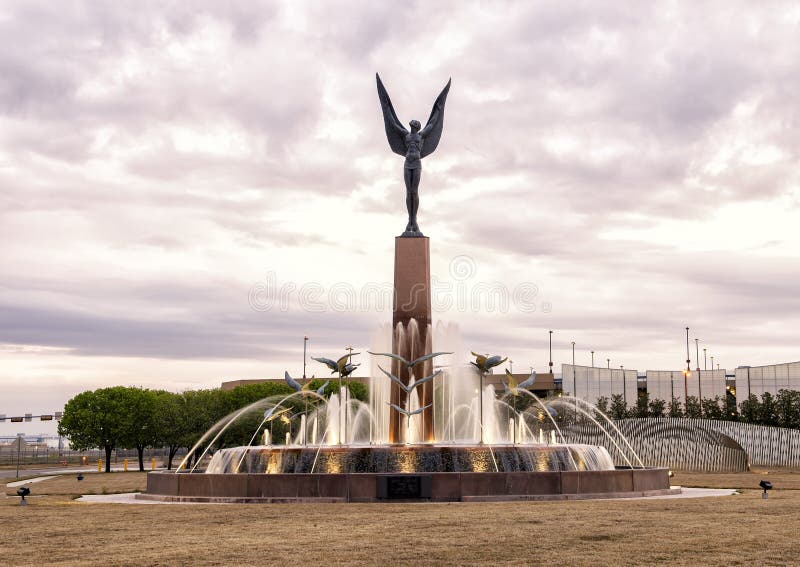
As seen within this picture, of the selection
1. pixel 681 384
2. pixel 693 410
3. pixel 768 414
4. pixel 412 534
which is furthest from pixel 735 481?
pixel 681 384

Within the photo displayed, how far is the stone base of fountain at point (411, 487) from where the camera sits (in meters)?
22.1

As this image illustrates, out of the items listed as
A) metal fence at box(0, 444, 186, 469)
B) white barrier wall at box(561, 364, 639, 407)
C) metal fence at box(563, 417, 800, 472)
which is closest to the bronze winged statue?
metal fence at box(563, 417, 800, 472)

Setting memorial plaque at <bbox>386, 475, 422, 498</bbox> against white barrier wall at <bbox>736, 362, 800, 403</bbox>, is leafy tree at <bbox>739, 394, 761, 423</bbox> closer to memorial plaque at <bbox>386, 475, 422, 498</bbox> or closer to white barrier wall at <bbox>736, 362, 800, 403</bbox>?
white barrier wall at <bbox>736, 362, 800, 403</bbox>

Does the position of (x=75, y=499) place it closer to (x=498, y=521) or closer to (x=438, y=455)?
(x=438, y=455)

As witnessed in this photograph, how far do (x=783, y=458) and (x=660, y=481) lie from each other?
36250 millimetres

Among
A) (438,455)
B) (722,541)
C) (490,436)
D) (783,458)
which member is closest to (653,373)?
(783,458)

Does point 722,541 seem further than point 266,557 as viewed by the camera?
Yes

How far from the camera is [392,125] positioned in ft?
109

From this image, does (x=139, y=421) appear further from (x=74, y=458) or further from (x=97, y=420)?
(x=74, y=458)

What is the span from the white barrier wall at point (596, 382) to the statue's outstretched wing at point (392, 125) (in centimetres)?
7351

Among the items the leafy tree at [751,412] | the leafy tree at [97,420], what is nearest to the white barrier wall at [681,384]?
the leafy tree at [751,412]

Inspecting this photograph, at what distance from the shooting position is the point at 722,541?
14.0m

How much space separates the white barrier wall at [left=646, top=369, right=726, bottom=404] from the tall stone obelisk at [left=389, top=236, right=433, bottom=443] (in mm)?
83162

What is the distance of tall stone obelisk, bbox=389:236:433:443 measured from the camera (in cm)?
3033
